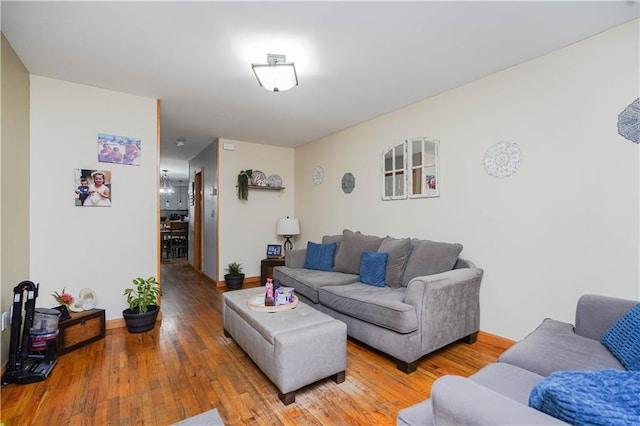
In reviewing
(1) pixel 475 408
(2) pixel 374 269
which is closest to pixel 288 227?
(2) pixel 374 269

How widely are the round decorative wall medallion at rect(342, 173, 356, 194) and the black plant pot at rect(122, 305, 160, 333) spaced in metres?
2.86

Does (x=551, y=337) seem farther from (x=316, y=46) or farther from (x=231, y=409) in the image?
(x=316, y=46)

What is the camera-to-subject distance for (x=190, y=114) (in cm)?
369

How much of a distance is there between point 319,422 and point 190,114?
3.60 meters

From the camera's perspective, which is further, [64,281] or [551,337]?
[64,281]

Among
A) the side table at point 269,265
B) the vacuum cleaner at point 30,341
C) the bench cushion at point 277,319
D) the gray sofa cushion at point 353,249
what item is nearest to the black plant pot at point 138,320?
the vacuum cleaner at point 30,341

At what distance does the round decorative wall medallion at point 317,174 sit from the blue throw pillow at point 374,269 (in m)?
2.10

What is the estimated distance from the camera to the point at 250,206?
16.9 ft

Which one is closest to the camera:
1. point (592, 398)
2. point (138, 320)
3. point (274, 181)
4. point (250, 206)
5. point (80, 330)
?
point (592, 398)

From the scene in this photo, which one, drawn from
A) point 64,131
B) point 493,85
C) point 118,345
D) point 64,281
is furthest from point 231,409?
point 493,85

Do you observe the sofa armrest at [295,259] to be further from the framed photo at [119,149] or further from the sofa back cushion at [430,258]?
the framed photo at [119,149]

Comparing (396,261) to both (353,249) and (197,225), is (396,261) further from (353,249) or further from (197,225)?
(197,225)

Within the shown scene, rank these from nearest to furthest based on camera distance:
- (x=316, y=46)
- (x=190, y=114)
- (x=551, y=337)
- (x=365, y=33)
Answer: (x=551, y=337), (x=365, y=33), (x=316, y=46), (x=190, y=114)

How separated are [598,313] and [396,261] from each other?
1.51 m
